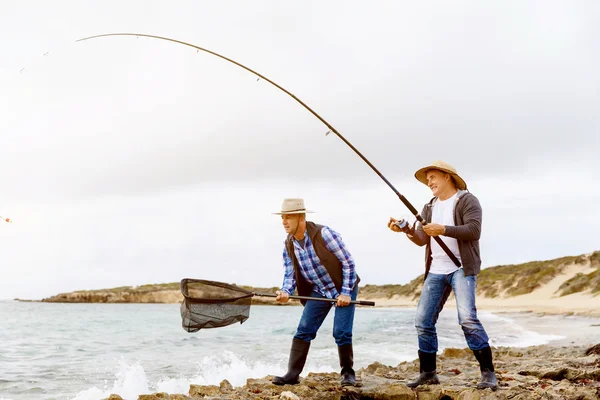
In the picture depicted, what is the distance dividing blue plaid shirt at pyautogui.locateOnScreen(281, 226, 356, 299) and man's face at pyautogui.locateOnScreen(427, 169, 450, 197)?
100 centimetres

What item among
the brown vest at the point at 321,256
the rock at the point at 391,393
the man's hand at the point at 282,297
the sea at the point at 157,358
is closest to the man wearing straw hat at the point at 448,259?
the rock at the point at 391,393

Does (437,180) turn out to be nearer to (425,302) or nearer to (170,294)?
(425,302)

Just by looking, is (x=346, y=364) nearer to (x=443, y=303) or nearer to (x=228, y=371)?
(x=443, y=303)

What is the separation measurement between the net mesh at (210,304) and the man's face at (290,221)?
0.75m

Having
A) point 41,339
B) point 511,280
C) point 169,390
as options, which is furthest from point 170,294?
point 169,390

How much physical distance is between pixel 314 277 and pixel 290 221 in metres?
0.61

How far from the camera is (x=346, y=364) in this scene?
18.9 ft

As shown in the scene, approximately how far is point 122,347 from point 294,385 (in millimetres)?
13141

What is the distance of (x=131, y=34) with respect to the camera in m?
7.52

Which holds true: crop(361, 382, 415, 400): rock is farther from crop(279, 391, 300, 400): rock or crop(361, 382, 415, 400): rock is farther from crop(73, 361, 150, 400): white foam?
crop(73, 361, 150, 400): white foam

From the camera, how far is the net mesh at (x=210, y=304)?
5.45 meters

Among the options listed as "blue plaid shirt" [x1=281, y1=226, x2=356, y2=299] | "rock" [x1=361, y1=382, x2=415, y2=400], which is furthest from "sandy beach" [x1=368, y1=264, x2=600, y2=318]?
"blue plaid shirt" [x1=281, y1=226, x2=356, y2=299]

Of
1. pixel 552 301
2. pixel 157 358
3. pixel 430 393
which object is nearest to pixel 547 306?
pixel 552 301

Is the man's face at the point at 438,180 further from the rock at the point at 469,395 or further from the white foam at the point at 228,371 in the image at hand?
the white foam at the point at 228,371
